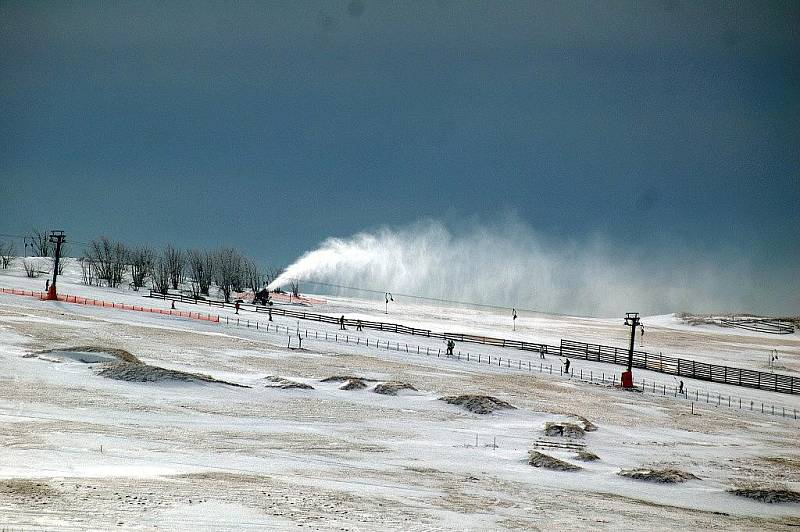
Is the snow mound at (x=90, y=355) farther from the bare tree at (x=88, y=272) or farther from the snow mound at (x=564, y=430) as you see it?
the bare tree at (x=88, y=272)

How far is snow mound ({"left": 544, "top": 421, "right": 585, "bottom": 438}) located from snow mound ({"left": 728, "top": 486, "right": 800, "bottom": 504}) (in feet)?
33.1

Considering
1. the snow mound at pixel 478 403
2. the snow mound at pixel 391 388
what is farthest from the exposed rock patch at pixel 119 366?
the snow mound at pixel 478 403

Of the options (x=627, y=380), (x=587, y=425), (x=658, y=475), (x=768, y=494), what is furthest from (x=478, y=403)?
(x=627, y=380)

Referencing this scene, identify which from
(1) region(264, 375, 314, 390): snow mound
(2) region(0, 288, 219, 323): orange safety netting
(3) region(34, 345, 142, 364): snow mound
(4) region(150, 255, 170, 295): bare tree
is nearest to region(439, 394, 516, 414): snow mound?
(1) region(264, 375, 314, 390): snow mound

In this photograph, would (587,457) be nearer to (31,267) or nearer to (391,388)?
(391,388)

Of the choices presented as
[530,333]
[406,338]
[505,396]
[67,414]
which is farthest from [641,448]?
[530,333]

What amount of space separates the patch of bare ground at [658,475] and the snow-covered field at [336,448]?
399 millimetres

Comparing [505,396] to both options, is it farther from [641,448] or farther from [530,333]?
[530,333]

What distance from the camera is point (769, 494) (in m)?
26.9

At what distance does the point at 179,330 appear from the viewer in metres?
71.3

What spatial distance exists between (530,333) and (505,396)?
62.9 metres

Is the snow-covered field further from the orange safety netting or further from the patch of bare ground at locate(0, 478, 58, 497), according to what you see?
the orange safety netting

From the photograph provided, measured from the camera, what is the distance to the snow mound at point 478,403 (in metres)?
41.8

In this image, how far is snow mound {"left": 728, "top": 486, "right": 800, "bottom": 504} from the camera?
87.6 feet
